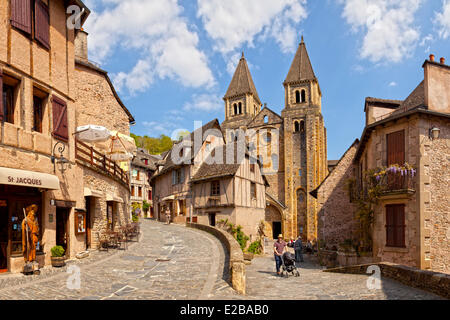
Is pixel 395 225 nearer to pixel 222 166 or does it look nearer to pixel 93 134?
pixel 93 134

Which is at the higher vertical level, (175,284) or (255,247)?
(175,284)

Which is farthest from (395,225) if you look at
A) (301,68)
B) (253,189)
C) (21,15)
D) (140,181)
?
(301,68)

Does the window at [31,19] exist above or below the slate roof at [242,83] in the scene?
below

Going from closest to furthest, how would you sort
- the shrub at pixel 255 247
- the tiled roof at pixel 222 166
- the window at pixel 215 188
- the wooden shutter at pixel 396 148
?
1. the wooden shutter at pixel 396 148
2. the tiled roof at pixel 222 166
3. the window at pixel 215 188
4. the shrub at pixel 255 247

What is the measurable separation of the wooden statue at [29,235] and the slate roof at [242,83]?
52066mm

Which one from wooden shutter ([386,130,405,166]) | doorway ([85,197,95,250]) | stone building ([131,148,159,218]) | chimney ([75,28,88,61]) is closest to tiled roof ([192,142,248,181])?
chimney ([75,28,88,61])

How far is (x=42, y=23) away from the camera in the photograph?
11008mm

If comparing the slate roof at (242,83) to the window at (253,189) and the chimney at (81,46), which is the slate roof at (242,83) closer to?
the window at (253,189)

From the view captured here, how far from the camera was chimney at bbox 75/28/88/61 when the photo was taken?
21938mm

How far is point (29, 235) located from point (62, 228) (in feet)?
7.69

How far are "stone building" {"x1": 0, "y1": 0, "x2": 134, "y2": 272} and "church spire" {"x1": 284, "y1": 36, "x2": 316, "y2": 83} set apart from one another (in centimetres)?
4309

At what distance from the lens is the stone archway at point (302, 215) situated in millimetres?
46281

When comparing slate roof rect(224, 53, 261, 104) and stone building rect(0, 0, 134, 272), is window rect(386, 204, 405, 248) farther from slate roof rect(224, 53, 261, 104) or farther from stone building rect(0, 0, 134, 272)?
slate roof rect(224, 53, 261, 104)

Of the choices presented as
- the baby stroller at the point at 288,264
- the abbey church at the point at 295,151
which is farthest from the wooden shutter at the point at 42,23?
the abbey church at the point at 295,151
